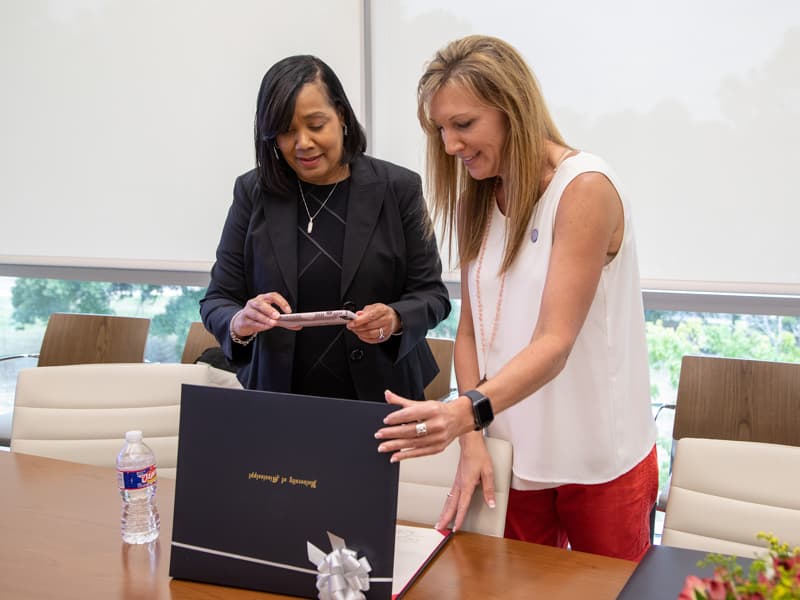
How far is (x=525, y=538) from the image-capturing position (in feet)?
5.72

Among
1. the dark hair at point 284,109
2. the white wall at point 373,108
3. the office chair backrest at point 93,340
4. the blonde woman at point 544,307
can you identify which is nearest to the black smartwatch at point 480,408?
the blonde woman at point 544,307

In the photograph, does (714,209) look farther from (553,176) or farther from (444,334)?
(553,176)

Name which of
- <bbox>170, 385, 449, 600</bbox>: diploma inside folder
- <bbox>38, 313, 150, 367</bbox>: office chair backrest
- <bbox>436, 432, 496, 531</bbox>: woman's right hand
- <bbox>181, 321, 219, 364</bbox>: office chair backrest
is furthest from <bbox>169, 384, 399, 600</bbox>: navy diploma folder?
<bbox>38, 313, 150, 367</bbox>: office chair backrest

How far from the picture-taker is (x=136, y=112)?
4.21 meters

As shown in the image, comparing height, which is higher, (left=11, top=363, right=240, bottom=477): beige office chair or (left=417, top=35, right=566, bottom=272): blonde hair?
(left=417, top=35, right=566, bottom=272): blonde hair

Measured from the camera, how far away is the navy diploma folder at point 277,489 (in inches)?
48.7

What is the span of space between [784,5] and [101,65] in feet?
10.8

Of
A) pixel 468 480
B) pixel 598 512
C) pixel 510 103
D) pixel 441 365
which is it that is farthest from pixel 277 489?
pixel 441 365

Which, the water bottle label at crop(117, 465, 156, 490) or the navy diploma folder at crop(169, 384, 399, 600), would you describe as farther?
the water bottle label at crop(117, 465, 156, 490)

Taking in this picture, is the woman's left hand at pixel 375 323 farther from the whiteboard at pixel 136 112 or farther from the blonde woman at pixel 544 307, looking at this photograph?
the whiteboard at pixel 136 112

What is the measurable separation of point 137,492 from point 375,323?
671mm

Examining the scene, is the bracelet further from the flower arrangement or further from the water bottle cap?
the flower arrangement

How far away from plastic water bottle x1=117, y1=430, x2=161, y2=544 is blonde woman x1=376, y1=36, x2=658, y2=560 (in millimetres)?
609

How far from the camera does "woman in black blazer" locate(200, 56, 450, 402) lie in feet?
6.72
